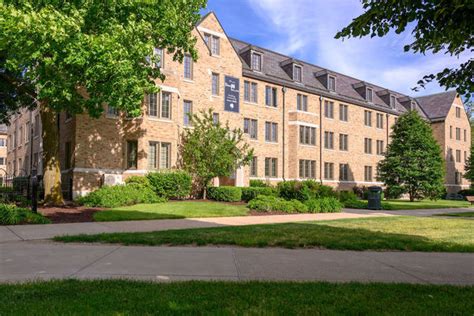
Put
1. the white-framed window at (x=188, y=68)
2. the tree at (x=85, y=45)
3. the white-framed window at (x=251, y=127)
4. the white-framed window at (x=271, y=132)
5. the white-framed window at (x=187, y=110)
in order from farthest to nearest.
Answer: the white-framed window at (x=271, y=132) < the white-framed window at (x=251, y=127) < the white-framed window at (x=188, y=68) < the white-framed window at (x=187, y=110) < the tree at (x=85, y=45)

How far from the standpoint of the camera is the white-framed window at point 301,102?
34.8 metres

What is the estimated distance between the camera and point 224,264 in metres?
6.49

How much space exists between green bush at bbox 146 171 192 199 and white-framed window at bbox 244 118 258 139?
9956 millimetres

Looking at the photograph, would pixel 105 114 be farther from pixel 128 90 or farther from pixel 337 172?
pixel 337 172

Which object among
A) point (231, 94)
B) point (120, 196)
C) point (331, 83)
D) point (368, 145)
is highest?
point (331, 83)

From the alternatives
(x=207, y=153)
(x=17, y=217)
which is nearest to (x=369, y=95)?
(x=207, y=153)

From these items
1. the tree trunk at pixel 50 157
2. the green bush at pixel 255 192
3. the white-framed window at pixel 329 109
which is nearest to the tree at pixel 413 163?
the white-framed window at pixel 329 109

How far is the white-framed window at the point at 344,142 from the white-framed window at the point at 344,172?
1.61 m

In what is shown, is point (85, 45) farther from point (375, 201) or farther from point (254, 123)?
point (254, 123)

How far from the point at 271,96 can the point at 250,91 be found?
2456 mm

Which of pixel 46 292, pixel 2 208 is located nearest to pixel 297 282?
pixel 46 292

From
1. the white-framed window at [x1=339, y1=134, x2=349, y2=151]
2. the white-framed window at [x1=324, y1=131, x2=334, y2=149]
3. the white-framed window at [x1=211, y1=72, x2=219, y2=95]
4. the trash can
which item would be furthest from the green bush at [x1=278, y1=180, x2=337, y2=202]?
the white-framed window at [x1=339, y1=134, x2=349, y2=151]

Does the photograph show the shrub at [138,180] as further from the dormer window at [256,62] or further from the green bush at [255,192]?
the dormer window at [256,62]

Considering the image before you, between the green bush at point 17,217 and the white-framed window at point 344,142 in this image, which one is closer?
the green bush at point 17,217
